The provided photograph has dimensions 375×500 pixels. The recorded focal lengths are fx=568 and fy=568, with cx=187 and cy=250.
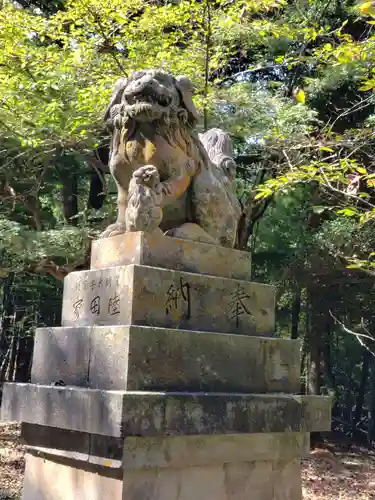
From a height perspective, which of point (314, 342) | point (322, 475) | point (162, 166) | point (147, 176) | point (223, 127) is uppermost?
point (223, 127)

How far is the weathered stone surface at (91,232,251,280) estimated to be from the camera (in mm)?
3594

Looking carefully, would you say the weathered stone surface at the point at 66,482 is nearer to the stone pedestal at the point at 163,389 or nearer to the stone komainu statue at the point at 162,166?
the stone pedestal at the point at 163,389

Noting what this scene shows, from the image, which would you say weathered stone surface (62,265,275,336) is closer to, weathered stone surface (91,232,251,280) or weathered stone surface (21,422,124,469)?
weathered stone surface (91,232,251,280)

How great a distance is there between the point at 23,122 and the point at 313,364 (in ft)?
29.9

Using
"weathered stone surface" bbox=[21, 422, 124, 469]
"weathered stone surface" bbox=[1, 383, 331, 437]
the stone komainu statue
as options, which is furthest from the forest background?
"weathered stone surface" bbox=[21, 422, 124, 469]

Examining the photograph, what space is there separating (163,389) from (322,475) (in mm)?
8464

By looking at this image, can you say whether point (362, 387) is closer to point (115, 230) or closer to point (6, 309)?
point (6, 309)

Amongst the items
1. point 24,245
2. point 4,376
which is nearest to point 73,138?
point 24,245

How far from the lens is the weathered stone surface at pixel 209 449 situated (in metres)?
3.05

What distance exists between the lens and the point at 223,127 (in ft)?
30.5

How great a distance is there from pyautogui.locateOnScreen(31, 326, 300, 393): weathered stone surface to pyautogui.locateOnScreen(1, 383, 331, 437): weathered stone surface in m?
0.14

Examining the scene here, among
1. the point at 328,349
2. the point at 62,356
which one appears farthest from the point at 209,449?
the point at 328,349

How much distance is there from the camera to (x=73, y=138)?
28.4 ft

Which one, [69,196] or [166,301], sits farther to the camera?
[69,196]
